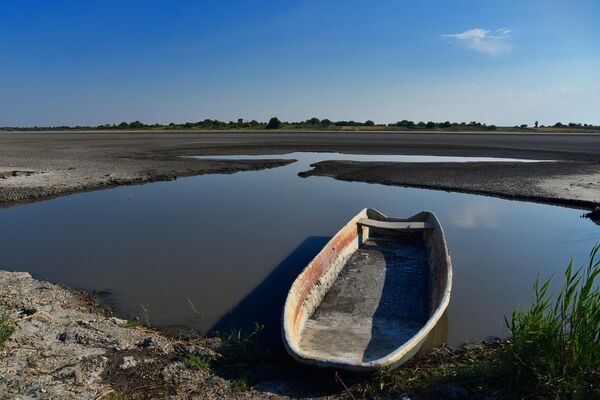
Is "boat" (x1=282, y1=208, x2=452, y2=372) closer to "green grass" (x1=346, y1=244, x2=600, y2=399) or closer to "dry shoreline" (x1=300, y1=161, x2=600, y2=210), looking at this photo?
"green grass" (x1=346, y1=244, x2=600, y2=399)

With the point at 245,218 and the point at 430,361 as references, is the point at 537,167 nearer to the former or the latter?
the point at 245,218

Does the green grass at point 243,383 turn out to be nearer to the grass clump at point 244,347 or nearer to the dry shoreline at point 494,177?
the grass clump at point 244,347

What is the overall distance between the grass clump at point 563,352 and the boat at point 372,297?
0.81 meters

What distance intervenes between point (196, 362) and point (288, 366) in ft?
2.89

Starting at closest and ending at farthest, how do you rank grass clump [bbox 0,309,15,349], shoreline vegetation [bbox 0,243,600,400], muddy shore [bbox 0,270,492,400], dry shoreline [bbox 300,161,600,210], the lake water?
shoreline vegetation [bbox 0,243,600,400] < muddy shore [bbox 0,270,492,400] < grass clump [bbox 0,309,15,349] < the lake water < dry shoreline [bbox 300,161,600,210]

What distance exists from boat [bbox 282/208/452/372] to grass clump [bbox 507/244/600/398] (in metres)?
0.81

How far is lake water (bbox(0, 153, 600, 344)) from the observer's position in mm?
5977

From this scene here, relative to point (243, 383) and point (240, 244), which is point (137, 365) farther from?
point (240, 244)

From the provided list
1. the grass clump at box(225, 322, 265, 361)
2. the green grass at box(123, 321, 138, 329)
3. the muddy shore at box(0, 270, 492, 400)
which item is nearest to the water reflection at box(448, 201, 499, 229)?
the muddy shore at box(0, 270, 492, 400)

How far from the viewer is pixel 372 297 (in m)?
6.05

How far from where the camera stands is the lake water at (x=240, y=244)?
5.98 meters

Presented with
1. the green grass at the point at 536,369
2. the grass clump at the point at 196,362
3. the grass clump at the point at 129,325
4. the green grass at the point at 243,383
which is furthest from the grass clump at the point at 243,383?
the grass clump at the point at 129,325

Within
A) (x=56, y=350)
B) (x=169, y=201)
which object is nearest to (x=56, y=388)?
(x=56, y=350)

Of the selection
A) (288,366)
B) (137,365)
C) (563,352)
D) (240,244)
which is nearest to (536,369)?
(563,352)
